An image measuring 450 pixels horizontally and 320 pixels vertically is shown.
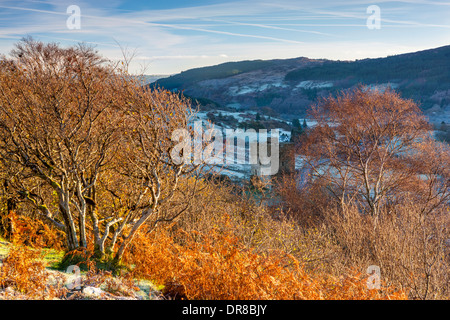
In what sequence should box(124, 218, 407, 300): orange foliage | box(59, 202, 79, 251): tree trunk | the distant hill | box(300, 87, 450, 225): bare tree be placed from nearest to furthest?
box(124, 218, 407, 300): orange foliage, box(59, 202, 79, 251): tree trunk, box(300, 87, 450, 225): bare tree, the distant hill

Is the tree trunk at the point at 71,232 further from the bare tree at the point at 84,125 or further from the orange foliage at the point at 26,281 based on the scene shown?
the orange foliage at the point at 26,281

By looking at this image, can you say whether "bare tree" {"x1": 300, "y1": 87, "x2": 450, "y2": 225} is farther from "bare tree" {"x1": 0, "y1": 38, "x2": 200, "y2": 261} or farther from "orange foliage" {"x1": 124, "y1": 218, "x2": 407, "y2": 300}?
"orange foliage" {"x1": 124, "y1": 218, "x2": 407, "y2": 300}

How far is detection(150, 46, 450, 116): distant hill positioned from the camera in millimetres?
99875

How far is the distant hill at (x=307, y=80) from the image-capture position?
99875mm

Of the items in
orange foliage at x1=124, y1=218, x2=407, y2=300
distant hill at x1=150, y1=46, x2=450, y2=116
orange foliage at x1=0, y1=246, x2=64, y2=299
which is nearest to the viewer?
orange foliage at x1=0, y1=246, x2=64, y2=299

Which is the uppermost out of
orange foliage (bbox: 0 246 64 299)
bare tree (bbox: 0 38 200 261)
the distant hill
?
the distant hill

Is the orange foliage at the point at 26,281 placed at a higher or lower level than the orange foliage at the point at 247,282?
higher

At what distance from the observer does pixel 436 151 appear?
1410 inches

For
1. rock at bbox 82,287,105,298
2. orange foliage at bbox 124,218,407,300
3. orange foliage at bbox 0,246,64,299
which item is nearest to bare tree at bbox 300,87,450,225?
orange foliage at bbox 124,218,407,300

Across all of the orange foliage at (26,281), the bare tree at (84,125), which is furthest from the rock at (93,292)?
the bare tree at (84,125)

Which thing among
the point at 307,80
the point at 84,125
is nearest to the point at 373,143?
the point at 84,125

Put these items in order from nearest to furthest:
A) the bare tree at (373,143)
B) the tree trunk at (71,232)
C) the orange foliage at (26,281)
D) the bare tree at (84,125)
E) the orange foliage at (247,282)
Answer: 1. the orange foliage at (26,281)
2. the orange foliage at (247,282)
3. the bare tree at (84,125)
4. the tree trunk at (71,232)
5. the bare tree at (373,143)

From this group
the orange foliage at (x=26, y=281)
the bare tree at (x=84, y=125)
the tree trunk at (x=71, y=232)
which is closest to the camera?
the orange foliage at (x=26, y=281)
